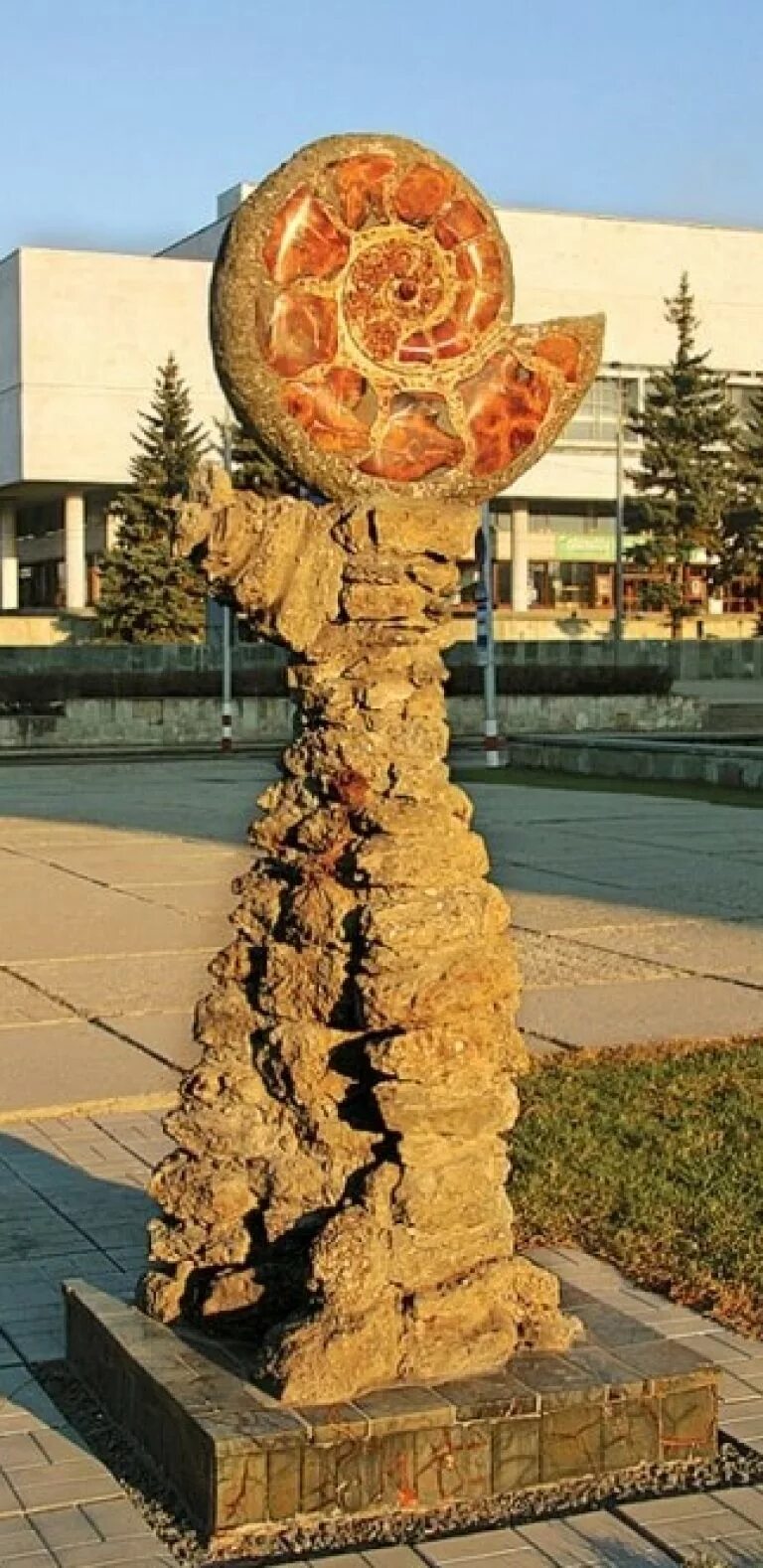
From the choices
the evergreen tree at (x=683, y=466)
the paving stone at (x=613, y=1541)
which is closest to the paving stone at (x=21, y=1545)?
the paving stone at (x=613, y=1541)

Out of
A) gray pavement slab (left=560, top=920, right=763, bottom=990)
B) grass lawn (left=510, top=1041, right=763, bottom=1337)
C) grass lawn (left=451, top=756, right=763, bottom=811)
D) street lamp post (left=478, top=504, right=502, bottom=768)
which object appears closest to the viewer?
grass lawn (left=510, top=1041, right=763, bottom=1337)

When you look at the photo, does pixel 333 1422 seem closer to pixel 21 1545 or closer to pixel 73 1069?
pixel 21 1545

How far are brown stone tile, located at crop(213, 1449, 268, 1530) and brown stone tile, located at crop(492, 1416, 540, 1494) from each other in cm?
49

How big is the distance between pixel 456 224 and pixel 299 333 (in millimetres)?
432

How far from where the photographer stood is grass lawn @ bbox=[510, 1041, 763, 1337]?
5.71 meters

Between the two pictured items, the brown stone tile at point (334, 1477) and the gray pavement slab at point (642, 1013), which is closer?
the brown stone tile at point (334, 1477)

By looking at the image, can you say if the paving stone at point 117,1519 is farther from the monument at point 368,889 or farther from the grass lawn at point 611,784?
the grass lawn at point 611,784

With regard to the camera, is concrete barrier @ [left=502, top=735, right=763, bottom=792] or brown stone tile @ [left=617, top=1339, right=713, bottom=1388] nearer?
brown stone tile @ [left=617, top=1339, right=713, bottom=1388]

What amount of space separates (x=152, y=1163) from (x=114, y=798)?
16.3 metres

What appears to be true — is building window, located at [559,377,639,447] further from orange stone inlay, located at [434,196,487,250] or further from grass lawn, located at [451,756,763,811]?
orange stone inlay, located at [434,196,487,250]

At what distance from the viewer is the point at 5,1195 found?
6.51 metres

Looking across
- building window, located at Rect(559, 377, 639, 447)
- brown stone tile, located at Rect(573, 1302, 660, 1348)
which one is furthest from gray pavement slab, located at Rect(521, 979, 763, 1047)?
building window, located at Rect(559, 377, 639, 447)

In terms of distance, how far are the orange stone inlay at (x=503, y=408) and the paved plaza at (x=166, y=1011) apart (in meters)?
2.18

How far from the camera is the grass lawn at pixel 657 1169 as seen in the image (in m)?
5.71
